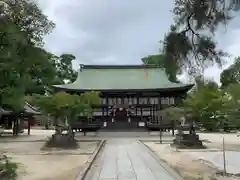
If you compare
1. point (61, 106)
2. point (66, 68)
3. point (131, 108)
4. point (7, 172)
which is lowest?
point (7, 172)

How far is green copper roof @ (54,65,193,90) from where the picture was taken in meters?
41.7

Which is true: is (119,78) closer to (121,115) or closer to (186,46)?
(121,115)

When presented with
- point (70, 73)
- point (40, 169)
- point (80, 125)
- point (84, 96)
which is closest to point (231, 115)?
point (40, 169)

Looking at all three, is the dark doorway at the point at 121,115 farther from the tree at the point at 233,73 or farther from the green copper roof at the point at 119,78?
the tree at the point at 233,73

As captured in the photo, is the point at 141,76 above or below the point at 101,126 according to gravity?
above

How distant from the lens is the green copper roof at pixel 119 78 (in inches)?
1642

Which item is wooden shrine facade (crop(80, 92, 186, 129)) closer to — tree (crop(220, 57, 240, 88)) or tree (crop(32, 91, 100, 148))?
tree (crop(32, 91, 100, 148))

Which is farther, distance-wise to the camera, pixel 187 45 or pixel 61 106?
pixel 61 106

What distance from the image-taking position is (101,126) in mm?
40906

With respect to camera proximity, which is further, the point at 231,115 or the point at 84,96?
the point at 84,96

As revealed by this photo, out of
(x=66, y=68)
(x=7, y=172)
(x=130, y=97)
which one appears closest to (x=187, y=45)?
(x=7, y=172)

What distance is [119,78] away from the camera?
150 feet

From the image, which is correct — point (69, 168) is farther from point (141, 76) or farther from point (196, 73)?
point (141, 76)

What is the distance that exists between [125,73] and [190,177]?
36683mm
